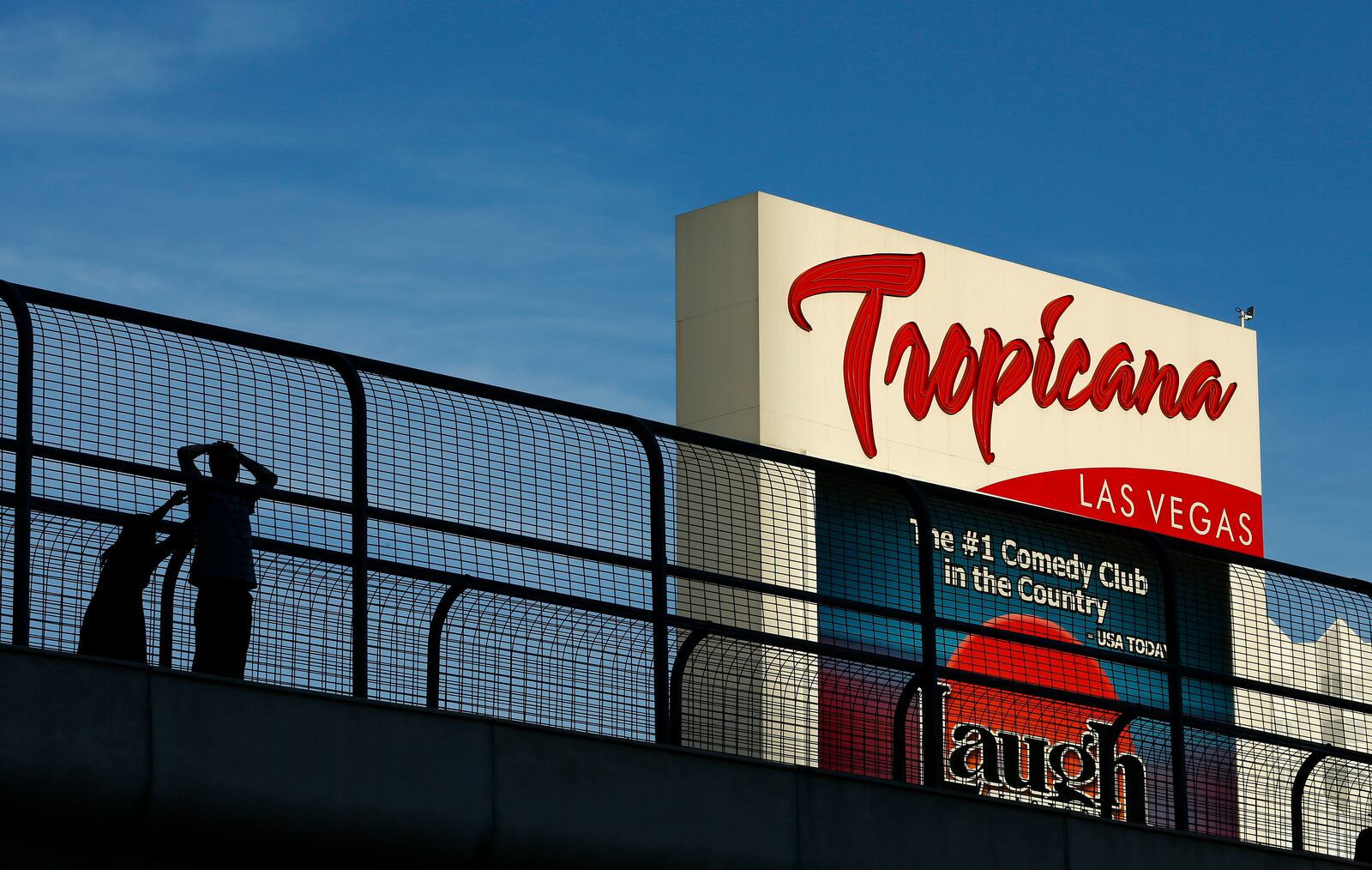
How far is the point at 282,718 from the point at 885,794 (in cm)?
388

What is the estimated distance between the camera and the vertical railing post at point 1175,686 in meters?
15.7

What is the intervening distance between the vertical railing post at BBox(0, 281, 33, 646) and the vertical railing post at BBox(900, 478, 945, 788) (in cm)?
517

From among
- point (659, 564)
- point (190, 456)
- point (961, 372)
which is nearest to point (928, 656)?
point (659, 564)

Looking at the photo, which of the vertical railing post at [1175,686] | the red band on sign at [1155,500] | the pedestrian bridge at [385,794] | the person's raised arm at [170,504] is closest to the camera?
the pedestrian bridge at [385,794]

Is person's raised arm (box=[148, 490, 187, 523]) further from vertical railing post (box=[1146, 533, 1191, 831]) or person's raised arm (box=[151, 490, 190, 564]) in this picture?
vertical railing post (box=[1146, 533, 1191, 831])

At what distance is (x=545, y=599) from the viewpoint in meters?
13.0

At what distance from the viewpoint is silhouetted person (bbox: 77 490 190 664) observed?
1229cm

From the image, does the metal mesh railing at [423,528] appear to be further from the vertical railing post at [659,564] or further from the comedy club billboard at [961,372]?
the comedy club billboard at [961,372]

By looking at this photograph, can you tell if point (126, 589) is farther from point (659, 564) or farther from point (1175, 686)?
point (1175, 686)

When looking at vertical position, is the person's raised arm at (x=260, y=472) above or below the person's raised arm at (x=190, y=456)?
above

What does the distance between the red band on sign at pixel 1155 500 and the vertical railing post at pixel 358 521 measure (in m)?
17.8

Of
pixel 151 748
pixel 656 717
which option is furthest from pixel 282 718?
pixel 656 717

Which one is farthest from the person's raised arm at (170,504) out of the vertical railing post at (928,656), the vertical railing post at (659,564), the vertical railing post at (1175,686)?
the vertical railing post at (1175,686)

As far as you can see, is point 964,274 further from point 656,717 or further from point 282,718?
point 282,718
